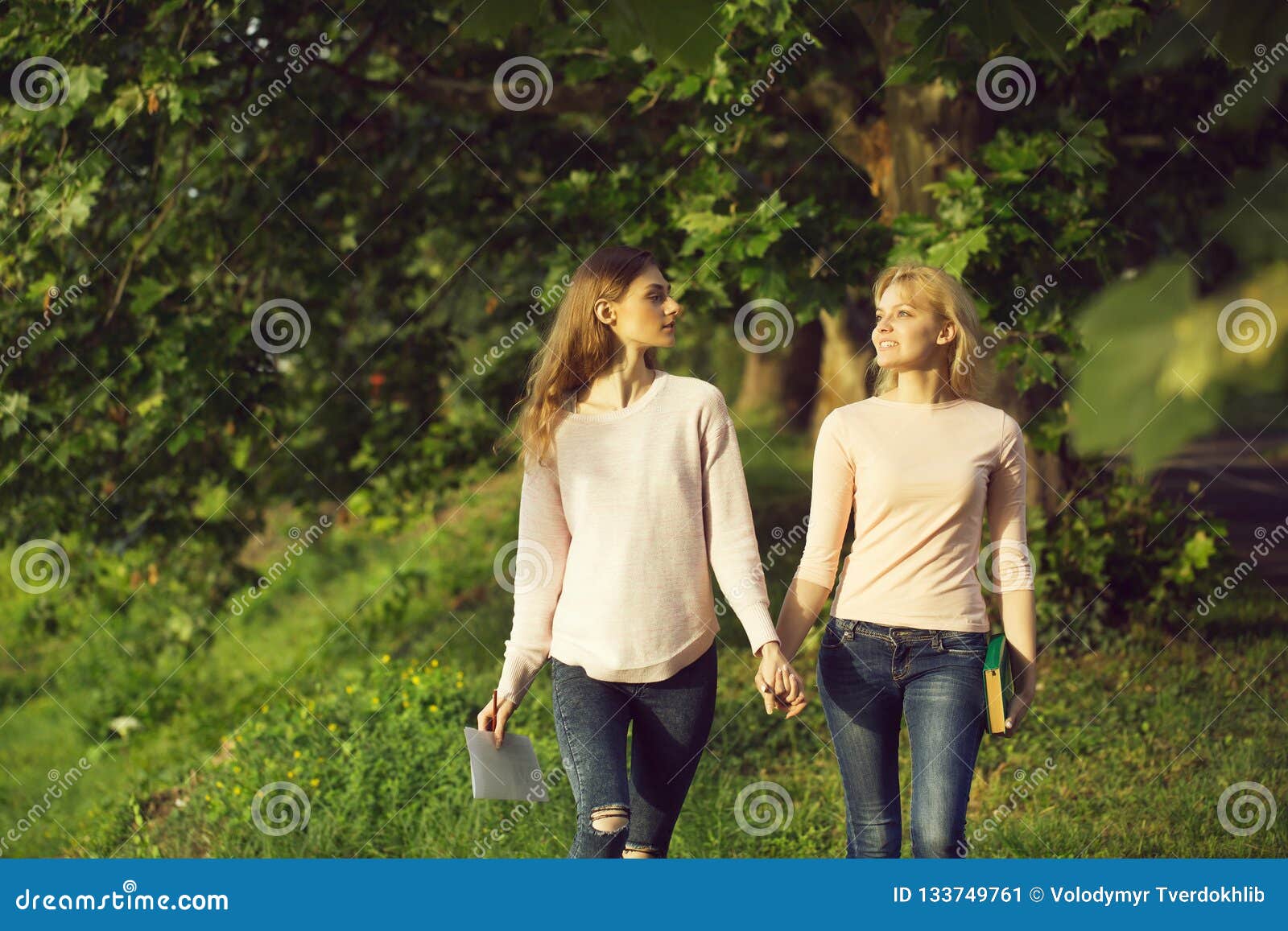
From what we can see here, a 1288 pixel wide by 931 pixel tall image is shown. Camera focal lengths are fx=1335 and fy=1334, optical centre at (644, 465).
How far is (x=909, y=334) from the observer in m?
3.14

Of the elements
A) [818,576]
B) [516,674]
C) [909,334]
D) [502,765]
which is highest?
[909,334]

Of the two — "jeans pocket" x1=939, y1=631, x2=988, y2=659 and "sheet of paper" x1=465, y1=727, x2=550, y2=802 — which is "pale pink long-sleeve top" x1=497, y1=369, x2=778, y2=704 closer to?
"sheet of paper" x1=465, y1=727, x2=550, y2=802

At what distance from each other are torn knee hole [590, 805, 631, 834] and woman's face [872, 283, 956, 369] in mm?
1212

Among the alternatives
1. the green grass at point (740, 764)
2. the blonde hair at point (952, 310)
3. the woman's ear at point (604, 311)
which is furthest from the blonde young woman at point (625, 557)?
the green grass at point (740, 764)

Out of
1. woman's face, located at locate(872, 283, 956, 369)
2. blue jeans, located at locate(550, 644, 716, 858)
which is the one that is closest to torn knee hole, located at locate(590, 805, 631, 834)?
blue jeans, located at locate(550, 644, 716, 858)

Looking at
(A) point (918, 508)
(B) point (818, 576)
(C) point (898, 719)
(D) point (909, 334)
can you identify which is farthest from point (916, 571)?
(D) point (909, 334)

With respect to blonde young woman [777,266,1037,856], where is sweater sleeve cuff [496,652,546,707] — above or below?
below

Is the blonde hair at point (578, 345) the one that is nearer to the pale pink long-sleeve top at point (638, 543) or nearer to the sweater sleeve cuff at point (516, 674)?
the pale pink long-sleeve top at point (638, 543)

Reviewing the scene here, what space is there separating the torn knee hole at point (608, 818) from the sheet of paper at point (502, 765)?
0.62 ft

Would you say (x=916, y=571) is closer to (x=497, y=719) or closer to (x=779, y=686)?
(x=779, y=686)

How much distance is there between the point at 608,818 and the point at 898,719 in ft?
2.34

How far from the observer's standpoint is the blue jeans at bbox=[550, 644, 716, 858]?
304 centimetres

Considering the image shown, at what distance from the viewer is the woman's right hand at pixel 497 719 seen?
3113mm

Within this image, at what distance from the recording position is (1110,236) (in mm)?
5340
